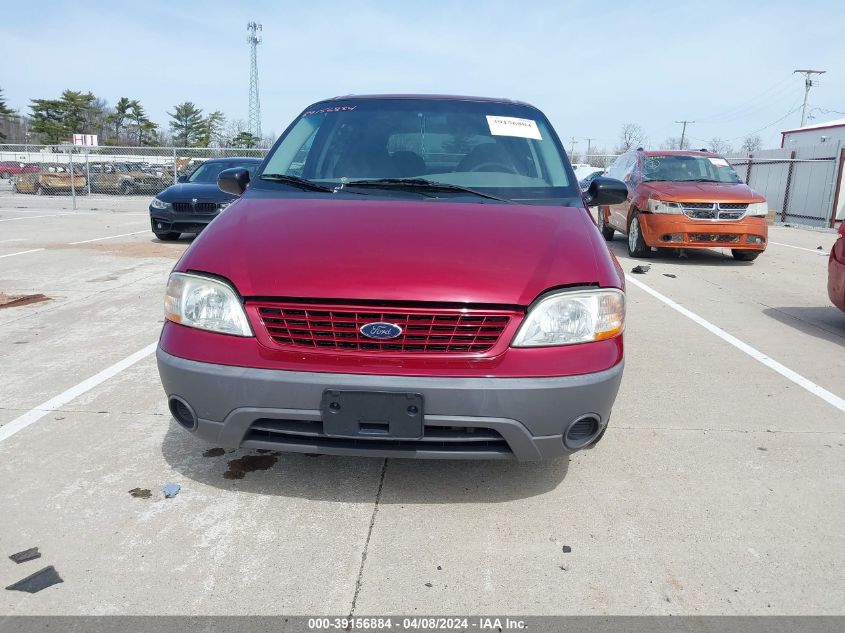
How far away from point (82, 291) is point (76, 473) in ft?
15.8

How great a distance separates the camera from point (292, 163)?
371 centimetres

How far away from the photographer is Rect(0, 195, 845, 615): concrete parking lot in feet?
7.27

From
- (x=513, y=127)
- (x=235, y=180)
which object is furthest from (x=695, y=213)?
(x=235, y=180)

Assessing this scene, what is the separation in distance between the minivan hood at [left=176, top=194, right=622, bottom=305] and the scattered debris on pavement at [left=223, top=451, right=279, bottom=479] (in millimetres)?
956

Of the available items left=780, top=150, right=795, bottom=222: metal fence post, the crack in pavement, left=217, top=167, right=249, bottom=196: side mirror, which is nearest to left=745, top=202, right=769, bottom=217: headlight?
left=217, top=167, right=249, bottom=196: side mirror

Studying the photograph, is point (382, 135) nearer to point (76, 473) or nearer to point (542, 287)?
point (542, 287)

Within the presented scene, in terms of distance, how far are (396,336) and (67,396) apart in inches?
100

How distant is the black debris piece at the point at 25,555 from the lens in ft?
7.66

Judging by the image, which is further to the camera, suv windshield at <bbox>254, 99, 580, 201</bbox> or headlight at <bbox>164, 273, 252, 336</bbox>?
suv windshield at <bbox>254, 99, 580, 201</bbox>

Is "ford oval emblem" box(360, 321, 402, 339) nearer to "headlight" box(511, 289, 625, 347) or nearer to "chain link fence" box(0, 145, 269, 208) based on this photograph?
"headlight" box(511, 289, 625, 347)

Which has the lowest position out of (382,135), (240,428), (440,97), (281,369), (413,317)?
(240,428)

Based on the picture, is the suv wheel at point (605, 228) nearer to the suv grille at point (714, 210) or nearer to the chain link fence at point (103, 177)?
the suv grille at point (714, 210)

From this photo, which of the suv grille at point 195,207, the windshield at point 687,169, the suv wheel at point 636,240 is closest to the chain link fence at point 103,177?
the suv grille at point 195,207

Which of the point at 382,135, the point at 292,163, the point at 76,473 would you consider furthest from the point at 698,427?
the point at 76,473
